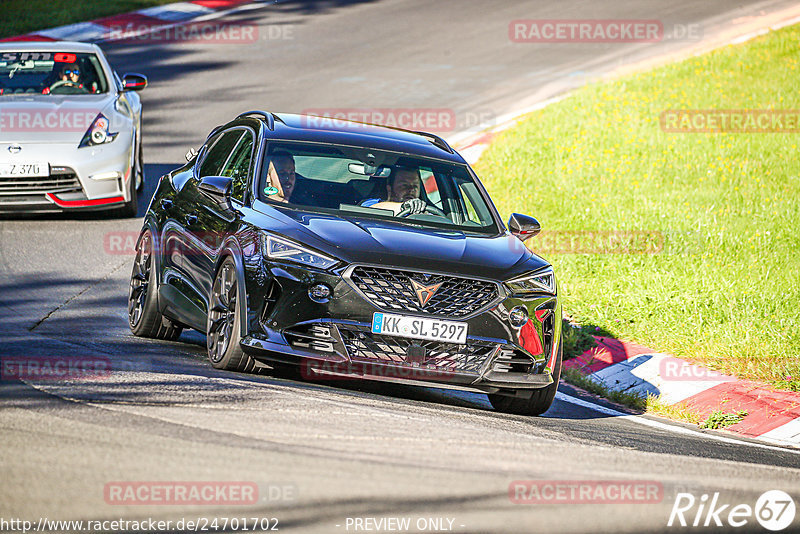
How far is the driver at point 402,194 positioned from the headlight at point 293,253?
108 cm

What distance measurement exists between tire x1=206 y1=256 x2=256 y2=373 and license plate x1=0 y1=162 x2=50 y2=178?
17.4ft

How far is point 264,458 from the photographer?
5.50m

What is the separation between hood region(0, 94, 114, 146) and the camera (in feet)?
41.8

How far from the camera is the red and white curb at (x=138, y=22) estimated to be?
23.7 m

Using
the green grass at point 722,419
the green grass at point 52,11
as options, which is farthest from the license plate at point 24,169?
the green grass at point 52,11

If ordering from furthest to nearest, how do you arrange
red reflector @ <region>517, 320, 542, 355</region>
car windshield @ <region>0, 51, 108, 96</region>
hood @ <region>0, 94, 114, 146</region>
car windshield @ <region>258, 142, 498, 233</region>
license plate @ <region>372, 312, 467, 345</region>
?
1. car windshield @ <region>0, 51, 108, 96</region>
2. hood @ <region>0, 94, 114, 146</region>
3. car windshield @ <region>258, 142, 498, 233</region>
4. red reflector @ <region>517, 320, 542, 355</region>
5. license plate @ <region>372, 312, 467, 345</region>

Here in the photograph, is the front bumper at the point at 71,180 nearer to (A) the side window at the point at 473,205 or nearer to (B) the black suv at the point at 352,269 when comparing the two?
(B) the black suv at the point at 352,269

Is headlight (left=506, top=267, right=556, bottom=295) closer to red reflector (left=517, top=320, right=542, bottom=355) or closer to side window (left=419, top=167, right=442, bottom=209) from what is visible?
red reflector (left=517, top=320, right=542, bottom=355)

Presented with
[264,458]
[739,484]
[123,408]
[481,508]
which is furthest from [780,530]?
[123,408]

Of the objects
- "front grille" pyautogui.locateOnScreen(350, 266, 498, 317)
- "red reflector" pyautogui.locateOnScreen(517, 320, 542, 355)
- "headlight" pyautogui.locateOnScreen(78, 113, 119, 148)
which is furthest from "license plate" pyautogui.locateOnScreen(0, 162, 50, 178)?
"red reflector" pyautogui.locateOnScreen(517, 320, 542, 355)

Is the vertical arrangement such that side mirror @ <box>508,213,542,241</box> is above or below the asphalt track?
above

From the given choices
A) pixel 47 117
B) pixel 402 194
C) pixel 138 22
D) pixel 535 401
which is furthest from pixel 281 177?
pixel 138 22

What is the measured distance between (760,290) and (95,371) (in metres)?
6.99

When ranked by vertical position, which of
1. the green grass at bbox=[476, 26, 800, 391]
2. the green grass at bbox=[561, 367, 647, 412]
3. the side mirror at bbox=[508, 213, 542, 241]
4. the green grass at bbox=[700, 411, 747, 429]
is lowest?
the green grass at bbox=[561, 367, 647, 412]
